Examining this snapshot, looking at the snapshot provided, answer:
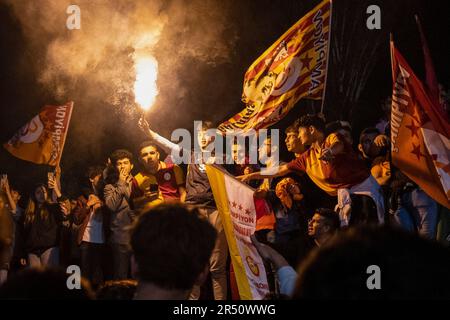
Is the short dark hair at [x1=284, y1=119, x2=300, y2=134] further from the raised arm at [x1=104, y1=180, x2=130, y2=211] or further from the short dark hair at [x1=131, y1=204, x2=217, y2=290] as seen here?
the short dark hair at [x1=131, y1=204, x2=217, y2=290]

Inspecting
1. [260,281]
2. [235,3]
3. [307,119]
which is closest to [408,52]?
[307,119]

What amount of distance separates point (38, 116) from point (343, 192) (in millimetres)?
4188

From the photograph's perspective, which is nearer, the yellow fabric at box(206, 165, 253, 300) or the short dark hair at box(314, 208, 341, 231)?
the short dark hair at box(314, 208, 341, 231)

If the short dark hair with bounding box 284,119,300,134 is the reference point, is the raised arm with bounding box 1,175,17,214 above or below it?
below

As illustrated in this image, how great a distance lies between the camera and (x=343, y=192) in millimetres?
6266

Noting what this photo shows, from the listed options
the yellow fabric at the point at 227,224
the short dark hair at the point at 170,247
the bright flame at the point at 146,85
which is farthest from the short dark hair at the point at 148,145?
the short dark hair at the point at 170,247

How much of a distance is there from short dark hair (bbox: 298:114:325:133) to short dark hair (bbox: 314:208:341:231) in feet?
3.01

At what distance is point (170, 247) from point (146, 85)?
562 centimetres

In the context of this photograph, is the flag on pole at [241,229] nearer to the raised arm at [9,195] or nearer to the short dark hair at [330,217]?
the short dark hair at [330,217]

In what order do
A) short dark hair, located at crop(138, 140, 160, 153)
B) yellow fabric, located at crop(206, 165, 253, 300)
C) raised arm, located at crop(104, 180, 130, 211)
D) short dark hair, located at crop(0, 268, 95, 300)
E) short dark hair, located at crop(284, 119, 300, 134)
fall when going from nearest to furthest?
short dark hair, located at crop(0, 268, 95, 300)
yellow fabric, located at crop(206, 165, 253, 300)
short dark hair, located at crop(284, 119, 300, 134)
raised arm, located at crop(104, 180, 130, 211)
short dark hair, located at crop(138, 140, 160, 153)

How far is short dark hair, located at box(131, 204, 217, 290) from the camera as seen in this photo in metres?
2.10

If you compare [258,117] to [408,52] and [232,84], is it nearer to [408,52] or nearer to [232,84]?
[232,84]

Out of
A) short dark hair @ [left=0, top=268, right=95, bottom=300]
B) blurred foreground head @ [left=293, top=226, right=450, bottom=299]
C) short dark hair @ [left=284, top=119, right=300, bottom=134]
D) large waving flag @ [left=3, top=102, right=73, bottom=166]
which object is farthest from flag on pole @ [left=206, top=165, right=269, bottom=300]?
blurred foreground head @ [left=293, top=226, right=450, bottom=299]

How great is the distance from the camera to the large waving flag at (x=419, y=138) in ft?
19.2
